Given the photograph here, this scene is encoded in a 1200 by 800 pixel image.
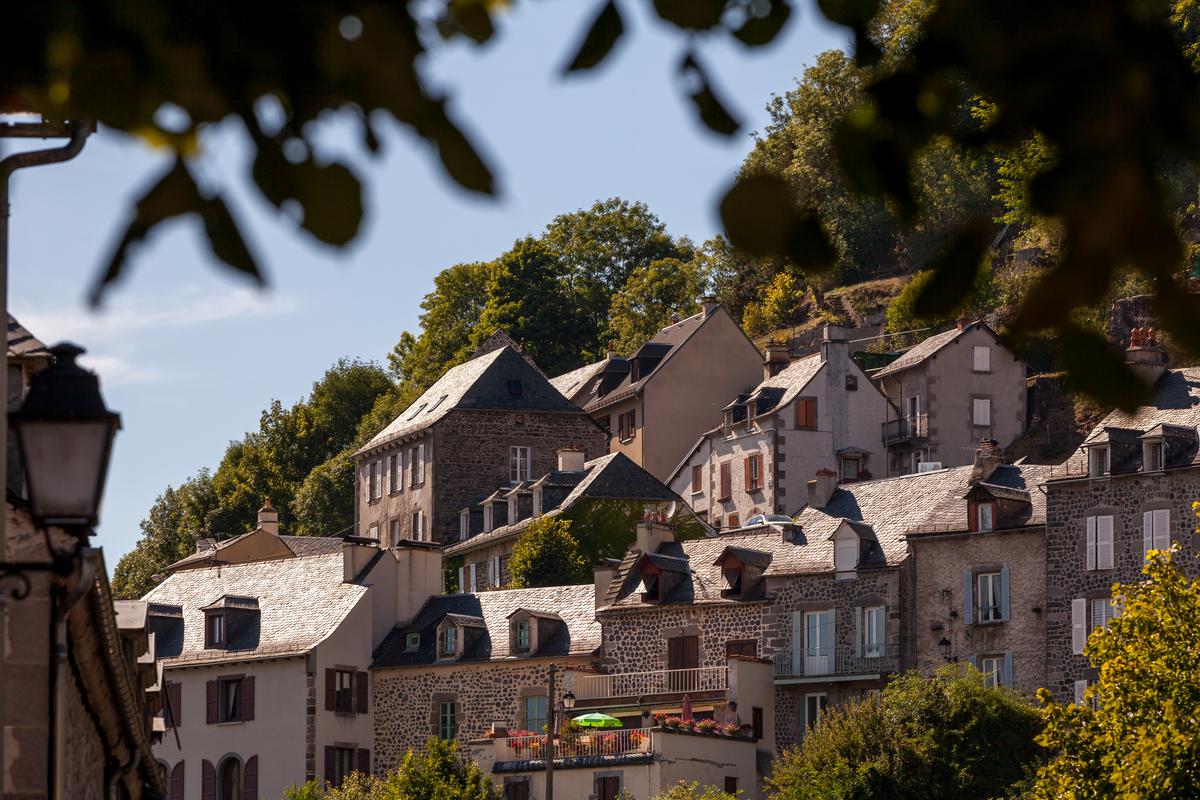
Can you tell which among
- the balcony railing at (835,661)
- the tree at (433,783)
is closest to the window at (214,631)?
the tree at (433,783)

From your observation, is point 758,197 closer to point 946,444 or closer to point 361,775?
point 361,775

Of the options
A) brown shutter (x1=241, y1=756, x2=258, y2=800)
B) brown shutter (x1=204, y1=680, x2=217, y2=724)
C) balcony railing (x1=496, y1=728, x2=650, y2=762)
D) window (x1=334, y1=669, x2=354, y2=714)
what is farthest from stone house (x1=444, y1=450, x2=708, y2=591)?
balcony railing (x1=496, y1=728, x2=650, y2=762)

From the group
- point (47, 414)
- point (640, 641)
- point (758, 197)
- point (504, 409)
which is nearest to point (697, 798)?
point (640, 641)

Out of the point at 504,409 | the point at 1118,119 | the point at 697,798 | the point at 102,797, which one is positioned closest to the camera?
the point at 1118,119

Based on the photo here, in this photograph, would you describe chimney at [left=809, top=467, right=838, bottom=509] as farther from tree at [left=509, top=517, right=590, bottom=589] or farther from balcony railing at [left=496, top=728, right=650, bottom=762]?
balcony railing at [left=496, top=728, right=650, bottom=762]

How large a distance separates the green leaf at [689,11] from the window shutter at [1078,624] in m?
44.7

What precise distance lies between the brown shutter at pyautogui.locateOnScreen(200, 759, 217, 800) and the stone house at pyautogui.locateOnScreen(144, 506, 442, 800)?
24 mm

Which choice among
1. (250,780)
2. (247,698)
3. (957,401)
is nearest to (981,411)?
(957,401)

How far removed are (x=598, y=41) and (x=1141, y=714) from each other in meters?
31.2

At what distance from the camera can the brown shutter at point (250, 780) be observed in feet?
175

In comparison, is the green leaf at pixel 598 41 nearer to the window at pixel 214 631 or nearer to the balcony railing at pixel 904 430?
the window at pixel 214 631

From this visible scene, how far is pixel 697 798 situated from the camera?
43.9m

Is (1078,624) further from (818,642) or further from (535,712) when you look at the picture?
(535,712)

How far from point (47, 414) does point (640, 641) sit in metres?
43.8
